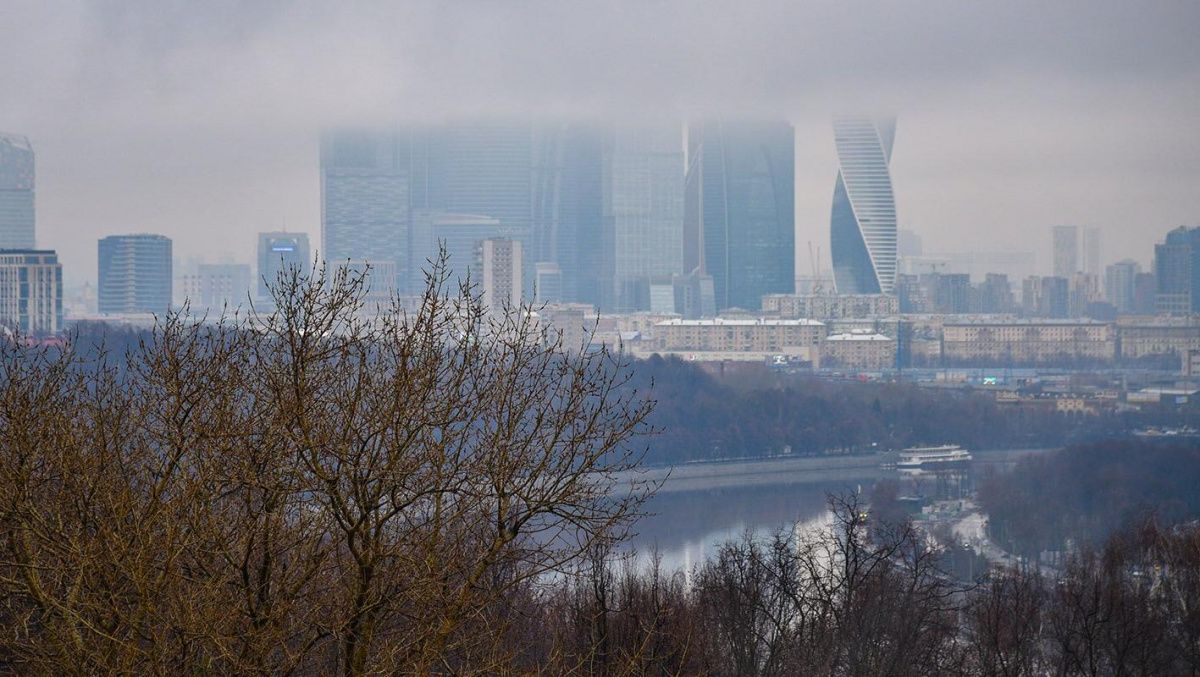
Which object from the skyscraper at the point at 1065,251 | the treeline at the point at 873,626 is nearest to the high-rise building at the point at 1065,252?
the skyscraper at the point at 1065,251

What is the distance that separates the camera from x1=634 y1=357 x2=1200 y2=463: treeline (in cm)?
3384

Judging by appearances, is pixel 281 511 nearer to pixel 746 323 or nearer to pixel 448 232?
pixel 746 323

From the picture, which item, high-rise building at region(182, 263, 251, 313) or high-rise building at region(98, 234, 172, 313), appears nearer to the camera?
high-rise building at region(98, 234, 172, 313)

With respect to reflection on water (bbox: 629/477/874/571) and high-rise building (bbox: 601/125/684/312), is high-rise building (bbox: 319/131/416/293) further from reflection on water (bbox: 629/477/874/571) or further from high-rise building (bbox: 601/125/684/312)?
reflection on water (bbox: 629/477/874/571)

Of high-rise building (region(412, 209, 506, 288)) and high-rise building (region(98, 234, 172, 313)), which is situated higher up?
high-rise building (region(412, 209, 506, 288))

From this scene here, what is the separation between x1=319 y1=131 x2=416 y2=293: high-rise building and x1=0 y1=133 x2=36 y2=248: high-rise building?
19.3 m

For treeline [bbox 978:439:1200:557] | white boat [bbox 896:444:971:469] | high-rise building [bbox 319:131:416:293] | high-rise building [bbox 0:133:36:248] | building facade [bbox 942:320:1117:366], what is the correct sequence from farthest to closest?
high-rise building [bbox 319:131:416:293] → high-rise building [bbox 0:133:36:248] → building facade [bbox 942:320:1117:366] → white boat [bbox 896:444:971:469] → treeline [bbox 978:439:1200:557]

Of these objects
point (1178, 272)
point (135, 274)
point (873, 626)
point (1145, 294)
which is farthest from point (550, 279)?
point (873, 626)

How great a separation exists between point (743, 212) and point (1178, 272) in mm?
24776

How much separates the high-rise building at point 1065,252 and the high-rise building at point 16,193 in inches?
2090

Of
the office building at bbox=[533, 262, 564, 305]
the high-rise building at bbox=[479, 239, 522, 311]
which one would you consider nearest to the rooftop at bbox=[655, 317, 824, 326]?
the high-rise building at bbox=[479, 239, 522, 311]

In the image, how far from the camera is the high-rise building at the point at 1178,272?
220 feet

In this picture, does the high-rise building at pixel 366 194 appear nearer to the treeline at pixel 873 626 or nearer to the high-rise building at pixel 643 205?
the high-rise building at pixel 643 205

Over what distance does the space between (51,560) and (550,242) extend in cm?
8426
